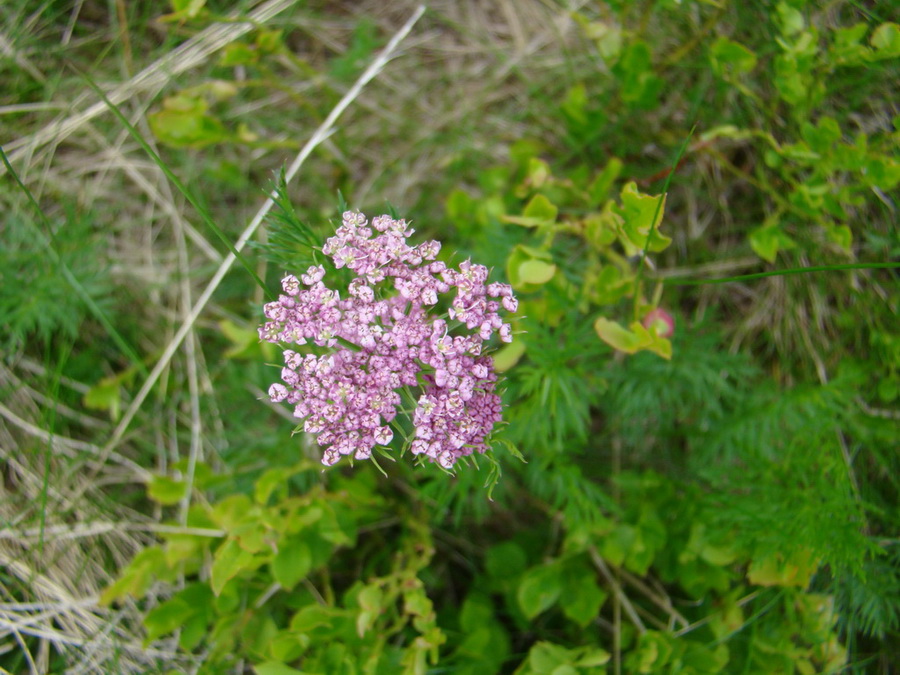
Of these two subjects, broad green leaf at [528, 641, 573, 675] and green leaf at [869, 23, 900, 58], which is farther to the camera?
broad green leaf at [528, 641, 573, 675]

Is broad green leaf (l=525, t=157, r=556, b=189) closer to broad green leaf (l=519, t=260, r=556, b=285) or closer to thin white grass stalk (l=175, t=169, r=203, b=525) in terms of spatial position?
broad green leaf (l=519, t=260, r=556, b=285)

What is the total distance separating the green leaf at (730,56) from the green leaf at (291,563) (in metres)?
2.67

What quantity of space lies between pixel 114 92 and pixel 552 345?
2.91 m

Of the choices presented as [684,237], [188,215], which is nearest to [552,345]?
[684,237]

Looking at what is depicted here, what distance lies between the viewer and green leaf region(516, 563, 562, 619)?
2.87 metres

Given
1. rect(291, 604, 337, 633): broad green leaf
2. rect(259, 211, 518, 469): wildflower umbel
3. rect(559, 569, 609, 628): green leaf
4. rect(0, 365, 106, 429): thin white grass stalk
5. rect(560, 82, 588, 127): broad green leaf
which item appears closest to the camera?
rect(259, 211, 518, 469): wildflower umbel

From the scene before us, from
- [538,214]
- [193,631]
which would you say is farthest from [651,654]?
[193,631]

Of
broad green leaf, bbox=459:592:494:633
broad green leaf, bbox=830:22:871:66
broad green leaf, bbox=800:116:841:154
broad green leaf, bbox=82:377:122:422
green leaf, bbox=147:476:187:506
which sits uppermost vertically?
broad green leaf, bbox=830:22:871:66

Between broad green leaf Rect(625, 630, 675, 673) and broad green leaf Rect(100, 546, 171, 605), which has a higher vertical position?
broad green leaf Rect(100, 546, 171, 605)

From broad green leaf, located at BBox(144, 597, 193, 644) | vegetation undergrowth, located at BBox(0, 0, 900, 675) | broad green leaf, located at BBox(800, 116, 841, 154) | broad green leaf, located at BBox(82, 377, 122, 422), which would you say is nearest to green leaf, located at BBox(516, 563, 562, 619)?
vegetation undergrowth, located at BBox(0, 0, 900, 675)

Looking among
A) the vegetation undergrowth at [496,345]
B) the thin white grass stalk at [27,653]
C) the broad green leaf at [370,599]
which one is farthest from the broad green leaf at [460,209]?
the thin white grass stalk at [27,653]

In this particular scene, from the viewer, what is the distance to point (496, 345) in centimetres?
276

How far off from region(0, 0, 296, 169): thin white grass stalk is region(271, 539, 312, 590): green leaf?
8.44 feet

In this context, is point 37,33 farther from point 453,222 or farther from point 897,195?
point 897,195
